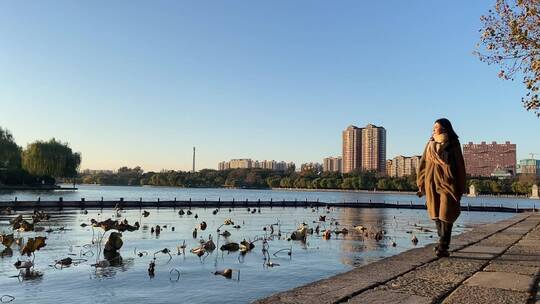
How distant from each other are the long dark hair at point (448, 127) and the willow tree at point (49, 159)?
11562cm

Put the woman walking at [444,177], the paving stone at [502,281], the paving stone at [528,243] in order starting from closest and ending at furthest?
1. the paving stone at [502,281]
2. the woman walking at [444,177]
3. the paving stone at [528,243]

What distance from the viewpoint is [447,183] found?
27.5 feet

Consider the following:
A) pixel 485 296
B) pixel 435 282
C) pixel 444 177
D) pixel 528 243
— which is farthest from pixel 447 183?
pixel 528 243

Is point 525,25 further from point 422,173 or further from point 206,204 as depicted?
point 206,204

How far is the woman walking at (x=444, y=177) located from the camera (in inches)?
330

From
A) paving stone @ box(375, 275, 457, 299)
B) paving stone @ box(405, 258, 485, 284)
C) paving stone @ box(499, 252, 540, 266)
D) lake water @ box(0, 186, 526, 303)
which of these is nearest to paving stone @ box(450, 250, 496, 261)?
paving stone @ box(499, 252, 540, 266)

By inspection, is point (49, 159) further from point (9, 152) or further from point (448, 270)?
point (448, 270)

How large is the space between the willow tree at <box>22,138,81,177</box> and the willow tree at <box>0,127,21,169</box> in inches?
109

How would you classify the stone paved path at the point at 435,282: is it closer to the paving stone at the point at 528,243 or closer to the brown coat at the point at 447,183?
the brown coat at the point at 447,183

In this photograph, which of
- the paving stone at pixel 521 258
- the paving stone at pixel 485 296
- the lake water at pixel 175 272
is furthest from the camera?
the lake water at pixel 175 272

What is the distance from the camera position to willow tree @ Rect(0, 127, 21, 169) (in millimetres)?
109938

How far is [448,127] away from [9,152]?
11898 cm

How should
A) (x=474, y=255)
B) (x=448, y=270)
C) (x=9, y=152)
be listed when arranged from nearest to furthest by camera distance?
(x=448, y=270)
(x=474, y=255)
(x=9, y=152)

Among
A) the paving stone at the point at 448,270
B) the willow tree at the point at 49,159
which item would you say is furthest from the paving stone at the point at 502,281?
the willow tree at the point at 49,159
